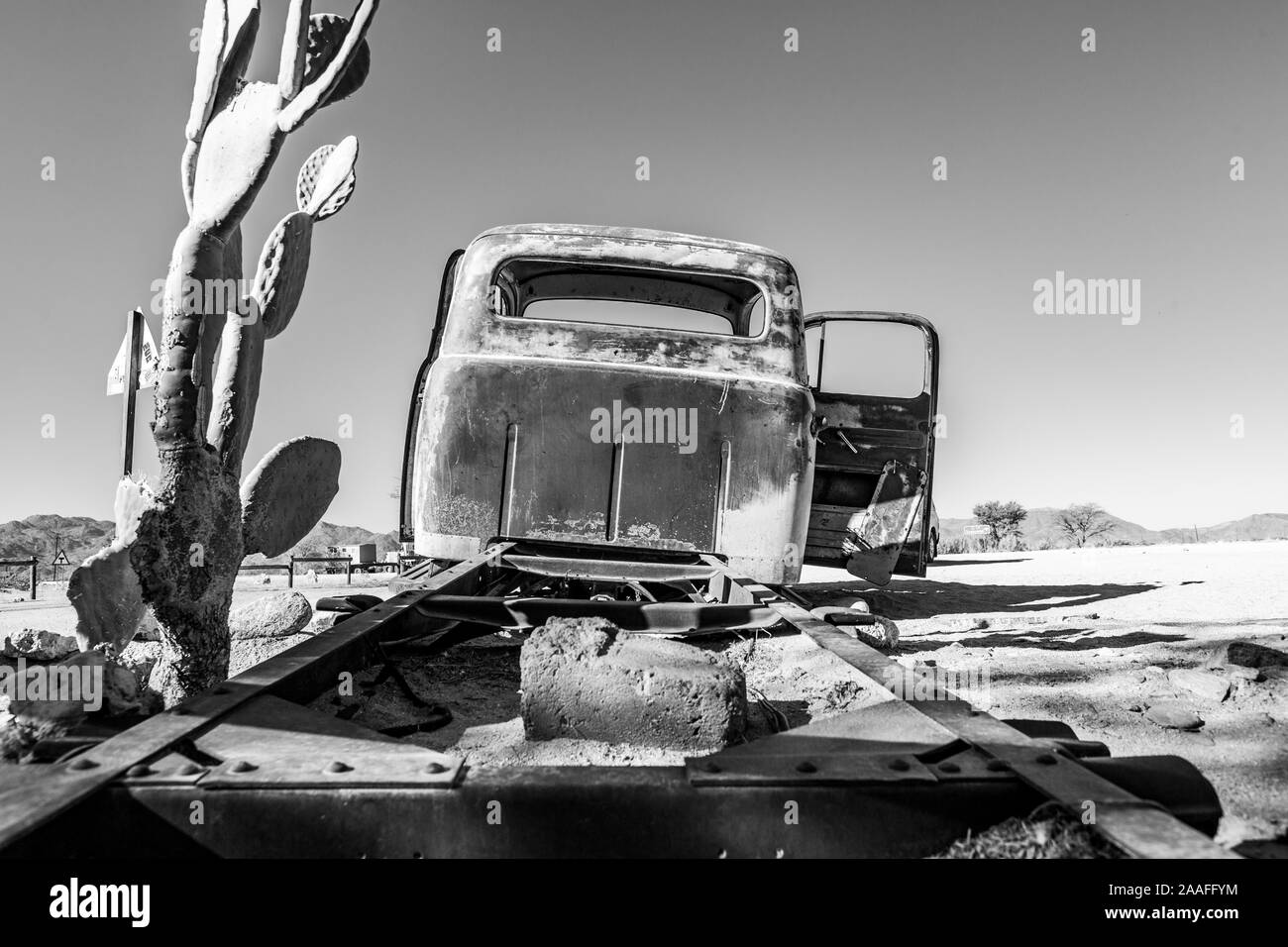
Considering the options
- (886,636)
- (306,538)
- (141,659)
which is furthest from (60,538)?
(886,636)

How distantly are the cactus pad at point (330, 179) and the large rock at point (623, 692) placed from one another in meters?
3.73

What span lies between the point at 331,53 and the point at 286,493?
83.0 inches

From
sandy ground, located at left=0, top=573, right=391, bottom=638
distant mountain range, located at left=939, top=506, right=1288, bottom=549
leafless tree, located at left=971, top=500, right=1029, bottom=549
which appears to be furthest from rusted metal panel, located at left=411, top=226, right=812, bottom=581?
leafless tree, located at left=971, top=500, right=1029, bottom=549

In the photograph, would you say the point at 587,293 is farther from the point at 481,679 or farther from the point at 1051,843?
the point at 1051,843

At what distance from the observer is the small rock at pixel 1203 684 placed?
2768 millimetres

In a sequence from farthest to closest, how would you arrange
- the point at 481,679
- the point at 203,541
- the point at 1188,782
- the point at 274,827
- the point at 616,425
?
the point at 616,425 < the point at 203,541 < the point at 481,679 < the point at 1188,782 < the point at 274,827

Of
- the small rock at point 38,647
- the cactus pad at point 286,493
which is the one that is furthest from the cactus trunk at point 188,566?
the small rock at point 38,647

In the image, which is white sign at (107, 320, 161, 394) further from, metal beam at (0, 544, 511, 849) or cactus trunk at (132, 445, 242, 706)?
metal beam at (0, 544, 511, 849)

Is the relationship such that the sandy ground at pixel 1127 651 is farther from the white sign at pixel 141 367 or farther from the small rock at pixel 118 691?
the white sign at pixel 141 367

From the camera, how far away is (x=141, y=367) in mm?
4957

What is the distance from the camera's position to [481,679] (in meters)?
2.63

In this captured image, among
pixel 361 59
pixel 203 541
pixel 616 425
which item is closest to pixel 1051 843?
pixel 616 425

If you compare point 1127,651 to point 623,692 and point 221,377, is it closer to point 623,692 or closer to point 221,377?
point 623,692
